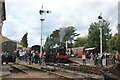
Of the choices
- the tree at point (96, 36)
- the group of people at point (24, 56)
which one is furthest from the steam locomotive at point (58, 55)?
the tree at point (96, 36)

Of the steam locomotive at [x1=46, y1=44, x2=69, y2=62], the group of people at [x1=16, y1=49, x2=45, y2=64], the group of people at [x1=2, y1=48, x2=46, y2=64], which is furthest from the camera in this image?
the steam locomotive at [x1=46, y1=44, x2=69, y2=62]

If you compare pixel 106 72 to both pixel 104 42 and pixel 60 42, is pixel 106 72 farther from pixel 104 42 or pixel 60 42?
pixel 104 42

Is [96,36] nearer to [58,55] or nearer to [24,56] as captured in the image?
[58,55]

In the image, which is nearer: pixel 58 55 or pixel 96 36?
pixel 58 55

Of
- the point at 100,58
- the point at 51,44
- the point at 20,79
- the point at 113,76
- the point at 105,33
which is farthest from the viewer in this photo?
the point at 105,33

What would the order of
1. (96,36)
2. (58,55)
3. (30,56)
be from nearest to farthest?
(30,56), (58,55), (96,36)

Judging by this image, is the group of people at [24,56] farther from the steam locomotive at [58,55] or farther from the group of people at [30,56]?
the steam locomotive at [58,55]

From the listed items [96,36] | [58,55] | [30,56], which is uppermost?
[96,36]

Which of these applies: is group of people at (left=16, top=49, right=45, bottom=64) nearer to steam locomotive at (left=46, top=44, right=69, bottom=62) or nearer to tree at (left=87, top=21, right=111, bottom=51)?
steam locomotive at (left=46, top=44, right=69, bottom=62)

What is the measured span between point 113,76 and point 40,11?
30.4 m

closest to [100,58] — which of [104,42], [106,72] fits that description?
[106,72]

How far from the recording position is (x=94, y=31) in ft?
318

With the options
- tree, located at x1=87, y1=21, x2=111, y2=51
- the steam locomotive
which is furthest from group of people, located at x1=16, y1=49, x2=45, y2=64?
tree, located at x1=87, y1=21, x2=111, y2=51

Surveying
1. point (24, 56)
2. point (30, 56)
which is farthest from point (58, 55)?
point (30, 56)
